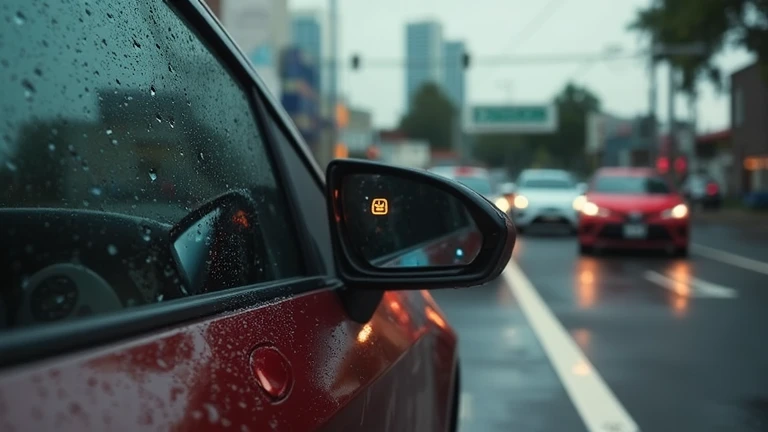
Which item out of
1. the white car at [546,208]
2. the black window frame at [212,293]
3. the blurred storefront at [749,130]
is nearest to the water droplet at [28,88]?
the black window frame at [212,293]

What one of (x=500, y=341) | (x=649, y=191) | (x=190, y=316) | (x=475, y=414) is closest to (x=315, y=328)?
(x=190, y=316)

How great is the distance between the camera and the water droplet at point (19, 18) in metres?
1.17

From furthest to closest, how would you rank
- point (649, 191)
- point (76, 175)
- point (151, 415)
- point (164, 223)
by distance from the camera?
point (649, 191), point (164, 223), point (76, 175), point (151, 415)

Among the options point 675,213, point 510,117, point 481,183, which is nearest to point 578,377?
point 675,213

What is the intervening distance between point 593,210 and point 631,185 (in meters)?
1.53

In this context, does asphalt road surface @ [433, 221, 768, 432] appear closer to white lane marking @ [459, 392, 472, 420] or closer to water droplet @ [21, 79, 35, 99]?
white lane marking @ [459, 392, 472, 420]

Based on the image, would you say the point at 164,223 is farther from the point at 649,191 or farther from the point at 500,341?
the point at 649,191

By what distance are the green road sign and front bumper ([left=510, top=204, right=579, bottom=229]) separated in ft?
139

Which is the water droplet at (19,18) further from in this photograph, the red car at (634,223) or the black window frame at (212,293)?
the red car at (634,223)

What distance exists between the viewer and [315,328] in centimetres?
180

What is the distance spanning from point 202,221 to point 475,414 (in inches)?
148

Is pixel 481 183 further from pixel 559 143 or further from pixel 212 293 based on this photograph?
pixel 559 143

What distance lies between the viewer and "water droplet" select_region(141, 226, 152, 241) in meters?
1.51

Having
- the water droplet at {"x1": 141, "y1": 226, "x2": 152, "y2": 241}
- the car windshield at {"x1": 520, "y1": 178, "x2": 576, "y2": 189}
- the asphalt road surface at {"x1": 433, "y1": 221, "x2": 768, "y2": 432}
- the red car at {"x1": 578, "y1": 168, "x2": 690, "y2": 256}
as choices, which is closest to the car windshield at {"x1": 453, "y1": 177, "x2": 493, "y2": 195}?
the car windshield at {"x1": 520, "y1": 178, "x2": 576, "y2": 189}
